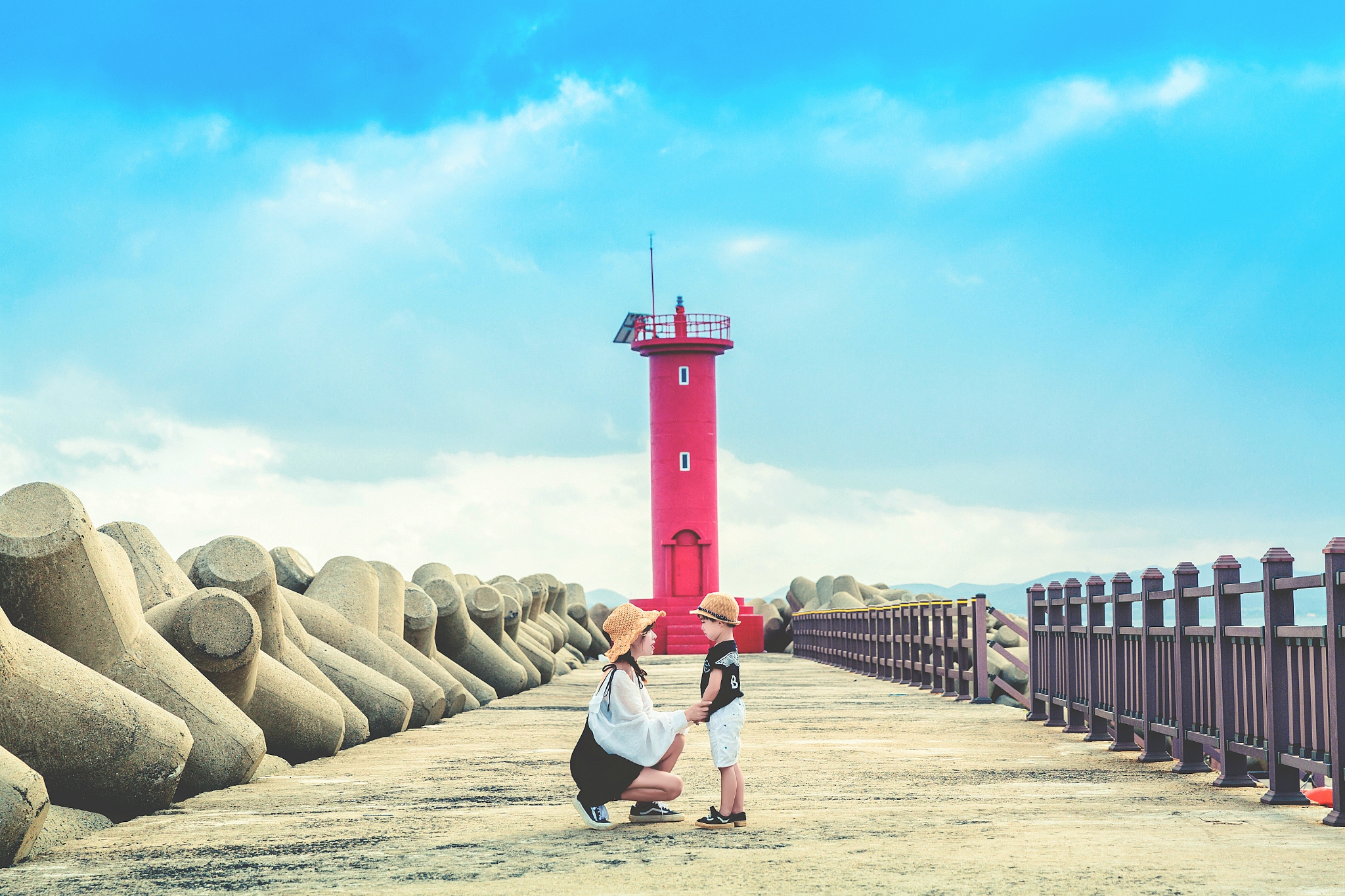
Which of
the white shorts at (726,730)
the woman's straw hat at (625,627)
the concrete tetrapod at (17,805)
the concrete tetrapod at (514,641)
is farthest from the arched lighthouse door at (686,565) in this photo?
the concrete tetrapod at (17,805)

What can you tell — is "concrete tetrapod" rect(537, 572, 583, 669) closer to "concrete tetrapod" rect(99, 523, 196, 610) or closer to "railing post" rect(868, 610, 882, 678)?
"railing post" rect(868, 610, 882, 678)

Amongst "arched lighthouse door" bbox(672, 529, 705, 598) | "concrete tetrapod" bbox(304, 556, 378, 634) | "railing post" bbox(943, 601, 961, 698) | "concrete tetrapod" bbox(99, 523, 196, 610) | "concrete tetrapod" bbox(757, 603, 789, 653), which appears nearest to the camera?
"concrete tetrapod" bbox(99, 523, 196, 610)

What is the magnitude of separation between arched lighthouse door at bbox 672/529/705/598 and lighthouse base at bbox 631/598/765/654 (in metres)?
0.28

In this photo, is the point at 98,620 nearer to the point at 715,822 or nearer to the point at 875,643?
the point at 715,822

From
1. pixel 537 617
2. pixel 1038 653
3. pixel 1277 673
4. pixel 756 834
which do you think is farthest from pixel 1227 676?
pixel 537 617

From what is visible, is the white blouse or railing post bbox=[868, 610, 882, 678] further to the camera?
railing post bbox=[868, 610, 882, 678]

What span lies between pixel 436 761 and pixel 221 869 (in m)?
4.99

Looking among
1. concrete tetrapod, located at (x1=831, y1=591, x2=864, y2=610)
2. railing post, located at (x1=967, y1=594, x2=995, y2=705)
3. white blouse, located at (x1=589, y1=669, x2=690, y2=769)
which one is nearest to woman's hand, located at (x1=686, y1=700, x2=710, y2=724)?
white blouse, located at (x1=589, y1=669, x2=690, y2=769)

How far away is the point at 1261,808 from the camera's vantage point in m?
8.73

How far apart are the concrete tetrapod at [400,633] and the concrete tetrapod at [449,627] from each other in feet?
3.70

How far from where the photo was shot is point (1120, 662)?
12.0m

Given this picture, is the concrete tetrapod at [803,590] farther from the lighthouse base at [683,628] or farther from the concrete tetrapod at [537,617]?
the concrete tetrapod at [537,617]

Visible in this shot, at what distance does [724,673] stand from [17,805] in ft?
11.5

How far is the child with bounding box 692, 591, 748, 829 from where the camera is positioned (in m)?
7.43
